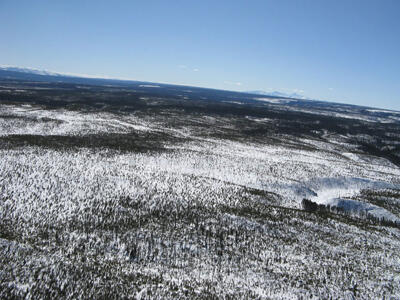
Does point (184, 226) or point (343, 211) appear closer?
point (184, 226)

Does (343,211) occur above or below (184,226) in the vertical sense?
below

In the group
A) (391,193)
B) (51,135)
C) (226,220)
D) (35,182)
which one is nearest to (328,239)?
(226,220)

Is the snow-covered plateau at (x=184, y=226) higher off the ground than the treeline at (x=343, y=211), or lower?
higher

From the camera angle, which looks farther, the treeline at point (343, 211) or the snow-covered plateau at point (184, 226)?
the treeline at point (343, 211)

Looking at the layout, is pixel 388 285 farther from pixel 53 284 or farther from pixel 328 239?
pixel 53 284

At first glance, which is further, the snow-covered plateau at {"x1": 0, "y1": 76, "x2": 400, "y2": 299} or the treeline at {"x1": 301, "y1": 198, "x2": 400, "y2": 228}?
the treeline at {"x1": 301, "y1": 198, "x2": 400, "y2": 228}
